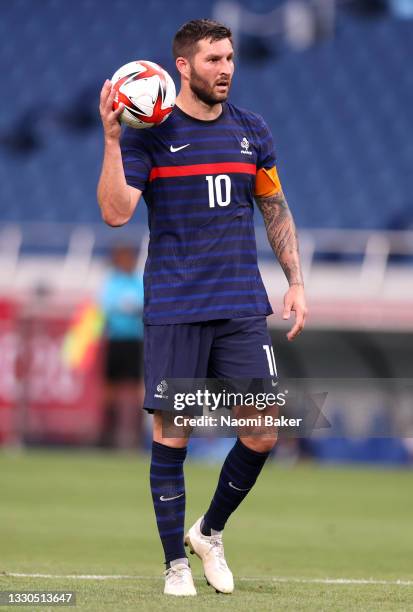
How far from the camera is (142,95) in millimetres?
Result: 4809

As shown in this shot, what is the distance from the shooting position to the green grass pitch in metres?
4.84

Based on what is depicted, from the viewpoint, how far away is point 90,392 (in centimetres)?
1345

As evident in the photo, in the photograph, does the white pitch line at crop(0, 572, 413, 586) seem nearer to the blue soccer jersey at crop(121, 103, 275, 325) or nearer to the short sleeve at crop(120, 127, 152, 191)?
the blue soccer jersey at crop(121, 103, 275, 325)

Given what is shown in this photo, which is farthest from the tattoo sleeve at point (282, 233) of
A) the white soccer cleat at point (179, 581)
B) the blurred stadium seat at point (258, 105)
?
the blurred stadium seat at point (258, 105)

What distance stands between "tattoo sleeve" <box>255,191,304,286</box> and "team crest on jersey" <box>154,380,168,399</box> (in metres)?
0.70

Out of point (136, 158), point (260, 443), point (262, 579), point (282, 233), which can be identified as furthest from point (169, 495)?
point (136, 158)

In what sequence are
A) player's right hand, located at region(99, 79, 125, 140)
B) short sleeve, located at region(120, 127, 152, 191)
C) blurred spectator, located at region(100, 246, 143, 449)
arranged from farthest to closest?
blurred spectator, located at region(100, 246, 143, 449) < short sleeve, located at region(120, 127, 152, 191) < player's right hand, located at region(99, 79, 125, 140)

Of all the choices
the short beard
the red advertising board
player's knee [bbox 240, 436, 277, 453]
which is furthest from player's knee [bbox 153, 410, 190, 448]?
the red advertising board

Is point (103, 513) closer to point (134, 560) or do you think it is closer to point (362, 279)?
point (134, 560)

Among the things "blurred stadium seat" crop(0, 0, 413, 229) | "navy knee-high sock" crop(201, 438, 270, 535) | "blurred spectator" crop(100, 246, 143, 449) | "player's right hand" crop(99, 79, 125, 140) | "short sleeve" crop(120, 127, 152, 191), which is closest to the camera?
"player's right hand" crop(99, 79, 125, 140)

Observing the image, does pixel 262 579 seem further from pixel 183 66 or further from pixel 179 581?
pixel 183 66

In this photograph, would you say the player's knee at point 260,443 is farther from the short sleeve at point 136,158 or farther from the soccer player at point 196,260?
the short sleeve at point 136,158

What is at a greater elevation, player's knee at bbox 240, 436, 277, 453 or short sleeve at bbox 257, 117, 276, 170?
short sleeve at bbox 257, 117, 276, 170

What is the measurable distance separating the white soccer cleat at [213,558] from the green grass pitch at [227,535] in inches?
2.6
